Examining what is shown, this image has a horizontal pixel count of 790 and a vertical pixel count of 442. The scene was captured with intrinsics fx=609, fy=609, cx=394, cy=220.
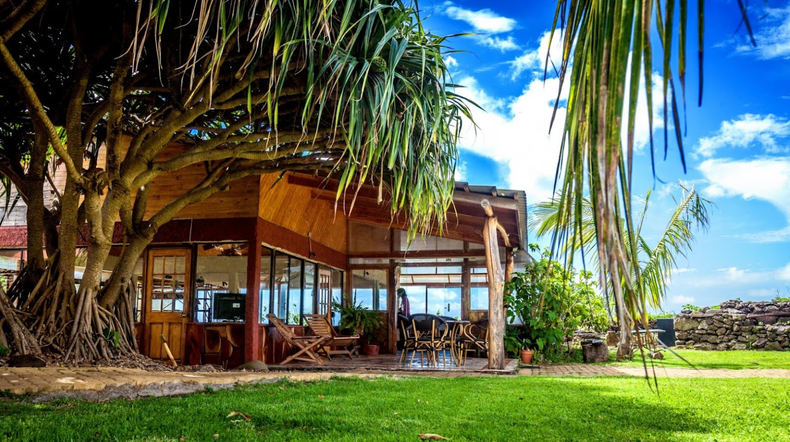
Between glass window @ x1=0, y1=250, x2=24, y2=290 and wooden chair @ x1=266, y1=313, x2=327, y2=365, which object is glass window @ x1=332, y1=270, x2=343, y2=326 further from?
glass window @ x1=0, y1=250, x2=24, y2=290

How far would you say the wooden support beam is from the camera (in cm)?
852

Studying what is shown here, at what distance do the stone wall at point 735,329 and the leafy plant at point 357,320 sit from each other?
7659 mm

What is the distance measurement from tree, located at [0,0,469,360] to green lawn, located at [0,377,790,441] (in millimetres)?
1944

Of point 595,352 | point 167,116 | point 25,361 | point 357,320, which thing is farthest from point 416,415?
point 357,320

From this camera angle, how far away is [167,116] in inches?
267

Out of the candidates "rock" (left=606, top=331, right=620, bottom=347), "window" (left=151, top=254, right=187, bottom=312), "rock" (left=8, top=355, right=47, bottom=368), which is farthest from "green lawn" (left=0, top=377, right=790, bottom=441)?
"rock" (left=606, top=331, right=620, bottom=347)

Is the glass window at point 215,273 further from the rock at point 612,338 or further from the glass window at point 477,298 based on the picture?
the rock at point 612,338

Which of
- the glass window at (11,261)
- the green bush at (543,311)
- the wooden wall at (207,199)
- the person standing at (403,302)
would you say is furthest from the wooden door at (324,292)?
the glass window at (11,261)

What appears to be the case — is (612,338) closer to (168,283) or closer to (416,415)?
(168,283)

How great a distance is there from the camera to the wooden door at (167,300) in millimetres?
9234

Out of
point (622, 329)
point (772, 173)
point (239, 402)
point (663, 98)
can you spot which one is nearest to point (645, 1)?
point (663, 98)

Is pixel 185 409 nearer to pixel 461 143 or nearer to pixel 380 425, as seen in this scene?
pixel 380 425

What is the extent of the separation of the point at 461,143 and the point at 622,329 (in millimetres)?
6185

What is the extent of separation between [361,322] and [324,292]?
1.06 meters
